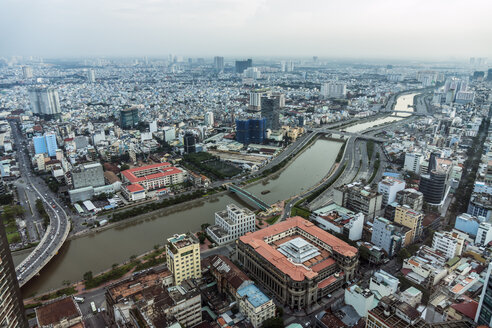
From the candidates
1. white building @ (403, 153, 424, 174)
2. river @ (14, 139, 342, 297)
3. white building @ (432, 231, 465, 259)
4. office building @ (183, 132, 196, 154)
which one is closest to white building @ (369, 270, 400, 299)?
white building @ (432, 231, 465, 259)

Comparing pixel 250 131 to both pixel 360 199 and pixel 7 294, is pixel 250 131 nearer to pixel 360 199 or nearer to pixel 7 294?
pixel 360 199

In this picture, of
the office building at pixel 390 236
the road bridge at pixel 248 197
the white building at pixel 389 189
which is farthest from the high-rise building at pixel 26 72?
the office building at pixel 390 236

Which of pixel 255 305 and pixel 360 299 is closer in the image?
pixel 255 305

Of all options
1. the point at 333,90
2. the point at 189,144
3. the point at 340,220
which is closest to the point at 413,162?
the point at 340,220

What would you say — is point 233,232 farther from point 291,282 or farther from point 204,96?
point 204,96

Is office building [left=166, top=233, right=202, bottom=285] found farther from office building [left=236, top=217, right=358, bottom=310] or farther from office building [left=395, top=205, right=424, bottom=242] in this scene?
office building [left=395, top=205, right=424, bottom=242]

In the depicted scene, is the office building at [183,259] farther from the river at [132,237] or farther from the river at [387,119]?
the river at [387,119]
